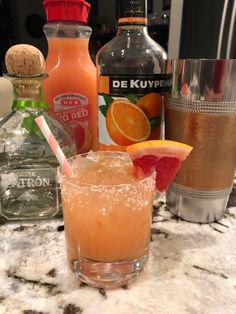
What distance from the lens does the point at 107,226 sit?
36cm

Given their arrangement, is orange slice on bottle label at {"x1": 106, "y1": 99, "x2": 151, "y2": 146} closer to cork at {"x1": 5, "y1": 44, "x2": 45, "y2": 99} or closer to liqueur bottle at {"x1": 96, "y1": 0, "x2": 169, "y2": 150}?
liqueur bottle at {"x1": 96, "y1": 0, "x2": 169, "y2": 150}

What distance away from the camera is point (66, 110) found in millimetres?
591

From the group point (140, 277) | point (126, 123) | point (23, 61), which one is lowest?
point (140, 277)

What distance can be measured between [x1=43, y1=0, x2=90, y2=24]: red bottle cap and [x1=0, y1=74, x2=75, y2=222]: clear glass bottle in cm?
15

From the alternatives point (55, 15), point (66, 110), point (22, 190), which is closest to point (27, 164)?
point (22, 190)

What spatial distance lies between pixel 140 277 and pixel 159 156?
0.48 feet

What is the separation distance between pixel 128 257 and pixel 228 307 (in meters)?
0.12

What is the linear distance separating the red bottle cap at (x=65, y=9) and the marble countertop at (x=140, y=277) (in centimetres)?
35

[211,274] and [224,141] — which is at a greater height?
[224,141]

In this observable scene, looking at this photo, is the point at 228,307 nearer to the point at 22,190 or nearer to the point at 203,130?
the point at 203,130

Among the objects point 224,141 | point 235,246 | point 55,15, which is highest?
point 55,15

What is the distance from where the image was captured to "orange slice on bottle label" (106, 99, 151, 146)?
52 centimetres

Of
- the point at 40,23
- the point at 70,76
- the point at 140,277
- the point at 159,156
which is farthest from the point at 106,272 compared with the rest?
the point at 40,23

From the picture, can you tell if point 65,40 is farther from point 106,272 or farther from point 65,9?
point 106,272
